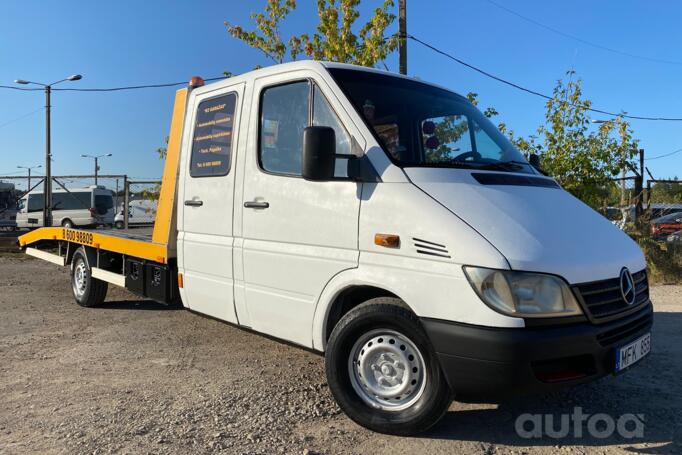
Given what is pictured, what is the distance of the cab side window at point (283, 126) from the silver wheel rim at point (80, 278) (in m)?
4.22

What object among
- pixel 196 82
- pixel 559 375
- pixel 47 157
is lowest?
pixel 559 375

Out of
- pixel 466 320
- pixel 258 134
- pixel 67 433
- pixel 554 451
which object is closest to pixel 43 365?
pixel 67 433

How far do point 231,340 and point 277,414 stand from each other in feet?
6.72

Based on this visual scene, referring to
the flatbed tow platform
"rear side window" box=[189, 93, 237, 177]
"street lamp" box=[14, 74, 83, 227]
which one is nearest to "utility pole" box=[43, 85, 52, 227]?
"street lamp" box=[14, 74, 83, 227]

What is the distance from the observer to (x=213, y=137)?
4660 millimetres

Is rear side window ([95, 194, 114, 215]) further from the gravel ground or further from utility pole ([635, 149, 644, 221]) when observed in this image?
utility pole ([635, 149, 644, 221])

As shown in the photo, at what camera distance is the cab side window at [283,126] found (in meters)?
3.85

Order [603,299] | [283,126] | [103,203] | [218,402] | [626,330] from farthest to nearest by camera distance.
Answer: [103,203], [283,126], [218,402], [626,330], [603,299]

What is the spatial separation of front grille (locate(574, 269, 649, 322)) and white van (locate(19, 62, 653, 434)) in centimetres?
1

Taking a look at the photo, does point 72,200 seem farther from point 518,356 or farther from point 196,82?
point 518,356

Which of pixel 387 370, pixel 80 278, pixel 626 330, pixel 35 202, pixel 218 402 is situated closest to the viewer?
pixel 626 330

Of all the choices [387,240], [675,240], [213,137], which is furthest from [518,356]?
[675,240]

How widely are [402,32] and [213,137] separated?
8.78 metres

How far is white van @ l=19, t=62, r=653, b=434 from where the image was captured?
2.85 m
